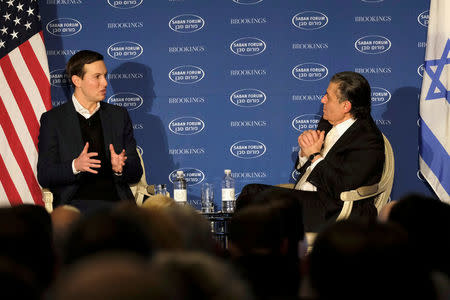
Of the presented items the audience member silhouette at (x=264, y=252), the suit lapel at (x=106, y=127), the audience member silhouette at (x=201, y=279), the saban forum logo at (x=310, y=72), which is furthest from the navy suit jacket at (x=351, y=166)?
the audience member silhouette at (x=201, y=279)

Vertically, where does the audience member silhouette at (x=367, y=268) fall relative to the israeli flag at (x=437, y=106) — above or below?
above

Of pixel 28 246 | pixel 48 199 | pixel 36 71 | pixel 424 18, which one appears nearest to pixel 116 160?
pixel 48 199

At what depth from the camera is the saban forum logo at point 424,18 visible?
601 cm

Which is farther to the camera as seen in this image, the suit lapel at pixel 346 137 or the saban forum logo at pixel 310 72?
the saban forum logo at pixel 310 72

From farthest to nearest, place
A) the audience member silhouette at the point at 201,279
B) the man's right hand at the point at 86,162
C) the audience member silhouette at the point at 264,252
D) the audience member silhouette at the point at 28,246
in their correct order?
the man's right hand at the point at 86,162, the audience member silhouette at the point at 264,252, the audience member silhouette at the point at 28,246, the audience member silhouette at the point at 201,279

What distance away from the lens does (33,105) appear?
18.4 ft

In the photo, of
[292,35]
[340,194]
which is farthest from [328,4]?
[340,194]

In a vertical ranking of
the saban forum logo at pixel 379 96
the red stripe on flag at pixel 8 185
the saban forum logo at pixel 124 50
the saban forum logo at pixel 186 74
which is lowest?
the red stripe on flag at pixel 8 185

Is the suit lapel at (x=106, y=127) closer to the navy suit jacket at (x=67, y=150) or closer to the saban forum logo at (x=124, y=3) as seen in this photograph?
the navy suit jacket at (x=67, y=150)

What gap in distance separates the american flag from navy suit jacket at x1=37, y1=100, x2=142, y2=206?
578 millimetres

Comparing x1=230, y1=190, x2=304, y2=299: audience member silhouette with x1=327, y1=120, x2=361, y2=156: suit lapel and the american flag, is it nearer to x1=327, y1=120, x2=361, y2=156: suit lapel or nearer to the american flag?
x1=327, y1=120, x2=361, y2=156: suit lapel

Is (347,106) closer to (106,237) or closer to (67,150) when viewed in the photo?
(67,150)

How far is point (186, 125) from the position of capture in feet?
19.7

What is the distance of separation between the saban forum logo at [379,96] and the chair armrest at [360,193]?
4.44 ft
